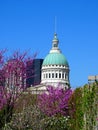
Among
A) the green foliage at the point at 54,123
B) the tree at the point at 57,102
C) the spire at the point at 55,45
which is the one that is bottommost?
the green foliage at the point at 54,123

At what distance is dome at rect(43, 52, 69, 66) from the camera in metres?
126

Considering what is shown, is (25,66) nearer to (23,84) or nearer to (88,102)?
(23,84)

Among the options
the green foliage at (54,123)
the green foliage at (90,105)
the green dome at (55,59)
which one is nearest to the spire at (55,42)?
the green dome at (55,59)

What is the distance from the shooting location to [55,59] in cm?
12825

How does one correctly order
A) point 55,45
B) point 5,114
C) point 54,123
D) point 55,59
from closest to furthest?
point 5,114 < point 54,123 < point 55,59 < point 55,45

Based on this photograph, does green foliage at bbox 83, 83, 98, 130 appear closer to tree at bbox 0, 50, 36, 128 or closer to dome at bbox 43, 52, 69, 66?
tree at bbox 0, 50, 36, 128

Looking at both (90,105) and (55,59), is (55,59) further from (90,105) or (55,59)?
(90,105)

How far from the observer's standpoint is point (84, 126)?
19422mm

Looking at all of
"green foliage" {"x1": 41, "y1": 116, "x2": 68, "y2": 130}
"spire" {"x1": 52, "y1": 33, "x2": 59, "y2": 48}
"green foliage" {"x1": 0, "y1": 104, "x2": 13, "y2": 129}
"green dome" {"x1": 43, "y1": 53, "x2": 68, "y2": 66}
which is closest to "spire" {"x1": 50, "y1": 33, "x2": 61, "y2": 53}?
"spire" {"x1": 52, "y1": 33, "x2": 59, "y2": 48}

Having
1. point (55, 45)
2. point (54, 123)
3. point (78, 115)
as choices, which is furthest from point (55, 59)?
point (78, 115)

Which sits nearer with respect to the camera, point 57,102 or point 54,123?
point 54,123

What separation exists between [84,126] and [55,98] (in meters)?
25.2

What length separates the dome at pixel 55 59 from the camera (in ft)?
415

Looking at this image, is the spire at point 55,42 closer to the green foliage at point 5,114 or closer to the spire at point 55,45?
the spire at point 55,45
